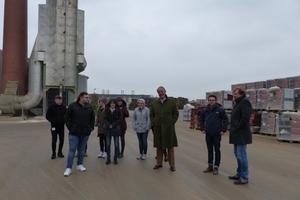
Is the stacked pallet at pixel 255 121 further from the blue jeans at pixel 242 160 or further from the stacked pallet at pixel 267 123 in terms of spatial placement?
the blue jeans at pixel 242 160

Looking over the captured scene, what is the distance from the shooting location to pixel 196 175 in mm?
5859

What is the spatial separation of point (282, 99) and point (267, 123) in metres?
1.63

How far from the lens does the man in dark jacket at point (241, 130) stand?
512 centimetres

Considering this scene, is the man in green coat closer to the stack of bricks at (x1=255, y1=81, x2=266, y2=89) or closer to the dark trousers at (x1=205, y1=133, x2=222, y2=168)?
the dark trousers at (x1=205, y1=133, x2=222, y2=168)

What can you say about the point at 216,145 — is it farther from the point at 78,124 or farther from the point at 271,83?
the point at 271,83

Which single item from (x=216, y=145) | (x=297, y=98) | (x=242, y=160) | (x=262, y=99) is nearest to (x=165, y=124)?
(x=216, y=145)

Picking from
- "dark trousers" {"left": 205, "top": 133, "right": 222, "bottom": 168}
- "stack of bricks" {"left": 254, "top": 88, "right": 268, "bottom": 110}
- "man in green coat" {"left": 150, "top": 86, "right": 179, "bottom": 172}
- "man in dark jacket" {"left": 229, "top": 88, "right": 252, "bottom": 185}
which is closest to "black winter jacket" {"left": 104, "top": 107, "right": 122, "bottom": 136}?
"man in green coat" {"left": 150, "top": 86, "right": 179, "bottom": 172}

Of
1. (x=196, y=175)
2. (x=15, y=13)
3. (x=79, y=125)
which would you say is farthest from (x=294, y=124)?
(x=15, y=13)

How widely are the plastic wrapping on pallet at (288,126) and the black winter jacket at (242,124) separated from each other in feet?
26.2

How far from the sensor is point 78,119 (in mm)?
5922

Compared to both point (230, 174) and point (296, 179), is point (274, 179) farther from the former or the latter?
point (230, 174)

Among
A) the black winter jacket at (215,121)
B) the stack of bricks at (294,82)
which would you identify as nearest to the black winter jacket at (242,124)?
the black winter jacket at (215,121)

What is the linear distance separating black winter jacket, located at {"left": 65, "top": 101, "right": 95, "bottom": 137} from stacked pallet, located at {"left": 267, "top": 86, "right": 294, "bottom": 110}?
11.2m

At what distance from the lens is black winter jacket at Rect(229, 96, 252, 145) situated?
16.8 ft
